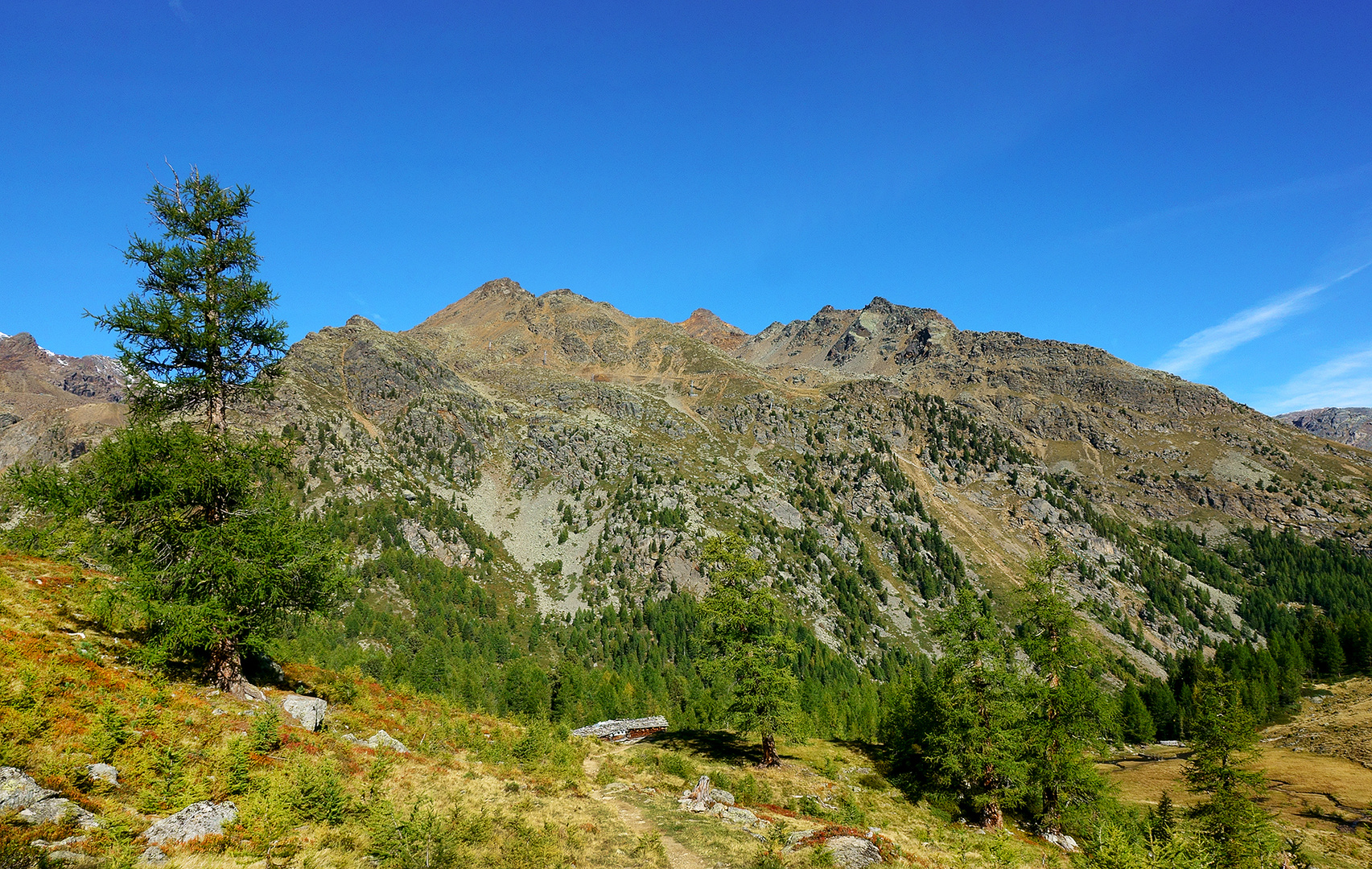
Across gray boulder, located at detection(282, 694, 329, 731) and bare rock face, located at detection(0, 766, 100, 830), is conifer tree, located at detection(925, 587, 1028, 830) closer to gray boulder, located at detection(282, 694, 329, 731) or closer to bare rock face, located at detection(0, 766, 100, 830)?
gray boulder, located at detection(282, 694, 329, 731)

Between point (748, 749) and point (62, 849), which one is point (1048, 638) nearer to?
point (748, 749)

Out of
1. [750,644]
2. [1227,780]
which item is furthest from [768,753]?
[1227,780]

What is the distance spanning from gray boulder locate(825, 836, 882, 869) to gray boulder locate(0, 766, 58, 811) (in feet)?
68.5

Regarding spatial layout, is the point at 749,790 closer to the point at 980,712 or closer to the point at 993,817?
the point at 980,712

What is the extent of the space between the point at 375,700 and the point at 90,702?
1617 centimetres

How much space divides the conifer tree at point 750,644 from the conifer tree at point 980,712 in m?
9.76

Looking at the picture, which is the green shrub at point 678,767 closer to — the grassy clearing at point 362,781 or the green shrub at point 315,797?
the grassy clearing at point 362,781

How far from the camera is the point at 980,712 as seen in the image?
3369 cm

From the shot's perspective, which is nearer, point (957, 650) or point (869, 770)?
point (957, 650)

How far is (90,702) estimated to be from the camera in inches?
563

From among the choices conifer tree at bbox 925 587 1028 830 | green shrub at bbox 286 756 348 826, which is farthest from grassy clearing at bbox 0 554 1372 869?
conifer tree at bbox 925 587 1028 830

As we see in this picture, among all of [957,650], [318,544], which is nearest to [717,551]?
[957,650]

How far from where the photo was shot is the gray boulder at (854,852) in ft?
61.1

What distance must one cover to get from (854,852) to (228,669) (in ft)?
76.9
